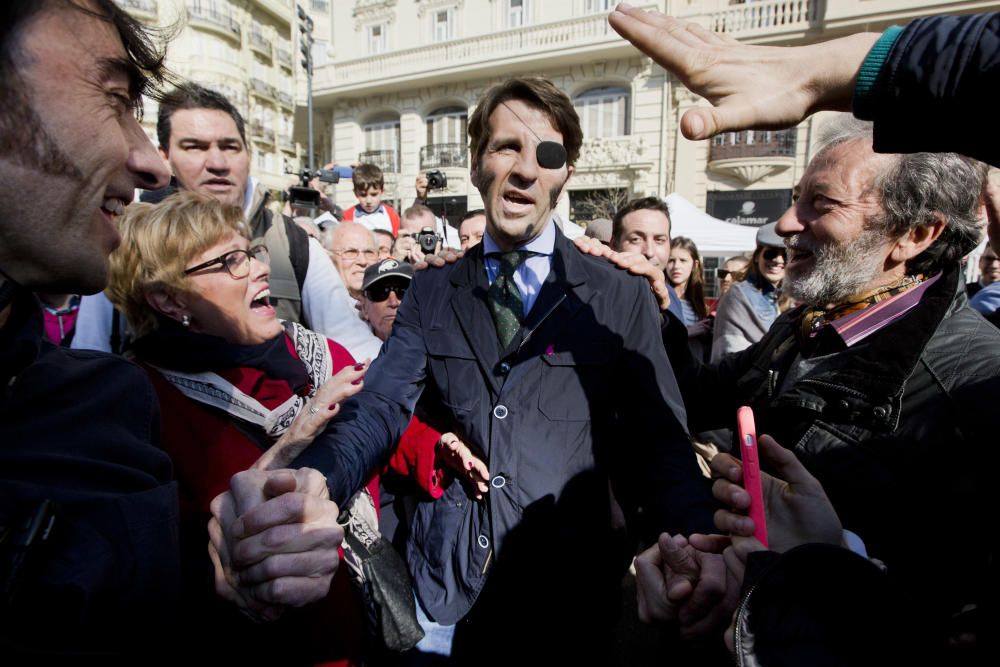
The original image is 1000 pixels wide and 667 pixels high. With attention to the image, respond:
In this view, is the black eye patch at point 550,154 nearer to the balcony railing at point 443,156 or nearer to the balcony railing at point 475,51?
the balcony railing at point 475,51

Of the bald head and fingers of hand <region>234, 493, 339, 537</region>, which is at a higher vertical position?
the bald head

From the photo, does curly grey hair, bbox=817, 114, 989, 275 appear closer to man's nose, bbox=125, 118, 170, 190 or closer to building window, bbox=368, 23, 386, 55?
man's nose, bbox=125, 118, 170, 190

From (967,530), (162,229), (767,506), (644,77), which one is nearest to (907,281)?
(967,530)

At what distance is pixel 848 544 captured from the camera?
120cm

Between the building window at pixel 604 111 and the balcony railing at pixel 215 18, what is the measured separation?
20.8 metres

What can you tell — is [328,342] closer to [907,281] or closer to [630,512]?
[630,512]

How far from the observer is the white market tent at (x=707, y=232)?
9773mm

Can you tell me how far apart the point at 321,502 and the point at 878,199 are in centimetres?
185

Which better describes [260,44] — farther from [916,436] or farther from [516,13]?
[916,436]

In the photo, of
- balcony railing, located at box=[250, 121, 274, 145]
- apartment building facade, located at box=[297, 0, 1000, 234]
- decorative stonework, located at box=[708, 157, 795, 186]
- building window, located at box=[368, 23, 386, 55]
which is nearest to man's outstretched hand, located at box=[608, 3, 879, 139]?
apartment building facade, located at box=[297, 0, 1000, 234]

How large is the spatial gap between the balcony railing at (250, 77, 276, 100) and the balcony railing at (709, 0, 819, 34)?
2454cm

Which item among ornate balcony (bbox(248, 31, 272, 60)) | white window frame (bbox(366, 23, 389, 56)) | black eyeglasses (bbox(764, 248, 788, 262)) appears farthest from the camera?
ornate balcony (bbox(248, 31, 272, 60))

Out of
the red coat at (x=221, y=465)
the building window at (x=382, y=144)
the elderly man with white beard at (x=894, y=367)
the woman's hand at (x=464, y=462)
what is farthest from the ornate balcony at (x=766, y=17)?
the red coat at (x=221, y=465)

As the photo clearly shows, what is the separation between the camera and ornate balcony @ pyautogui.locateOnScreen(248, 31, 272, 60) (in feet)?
96.9
